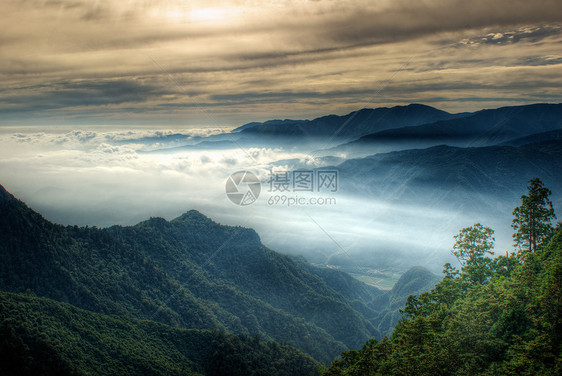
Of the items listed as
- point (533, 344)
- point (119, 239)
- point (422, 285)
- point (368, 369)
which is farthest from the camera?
point (422, 285)

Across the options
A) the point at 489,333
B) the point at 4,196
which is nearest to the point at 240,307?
the point at 4,196

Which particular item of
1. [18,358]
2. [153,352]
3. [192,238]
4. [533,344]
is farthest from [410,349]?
[192,238]

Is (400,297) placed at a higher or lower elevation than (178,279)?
lower

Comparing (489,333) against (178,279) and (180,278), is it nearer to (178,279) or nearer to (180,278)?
(178,279)

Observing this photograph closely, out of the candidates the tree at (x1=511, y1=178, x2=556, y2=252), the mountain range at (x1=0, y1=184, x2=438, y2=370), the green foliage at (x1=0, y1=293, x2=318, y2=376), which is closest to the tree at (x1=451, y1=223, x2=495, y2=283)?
the tree at (x1=511, y1=178, x2=556, y2=252)

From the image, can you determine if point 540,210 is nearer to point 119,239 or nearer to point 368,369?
point 368,369

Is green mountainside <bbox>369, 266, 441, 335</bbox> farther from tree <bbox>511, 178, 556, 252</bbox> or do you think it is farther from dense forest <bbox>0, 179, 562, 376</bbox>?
tree <bbox>511, 178, 556, 252</bbox>

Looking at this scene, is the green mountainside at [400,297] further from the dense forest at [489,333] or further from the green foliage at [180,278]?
the dense forest at [489,333]
